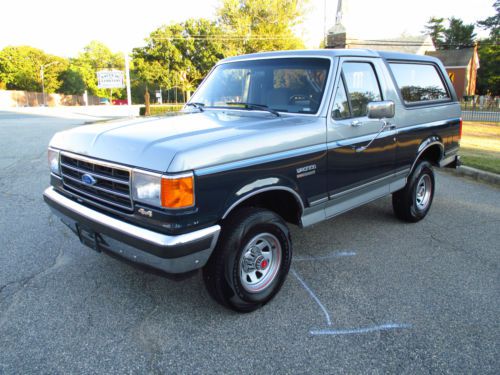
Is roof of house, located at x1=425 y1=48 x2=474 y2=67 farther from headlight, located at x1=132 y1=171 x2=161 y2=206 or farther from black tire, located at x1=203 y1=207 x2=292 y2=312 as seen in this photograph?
headlight, located at x1=132 y1=171 x2=161 y2=206

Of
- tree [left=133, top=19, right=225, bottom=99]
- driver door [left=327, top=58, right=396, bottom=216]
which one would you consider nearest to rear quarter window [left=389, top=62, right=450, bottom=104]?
driver door [left=327, top=58, right=396, bottom=216]

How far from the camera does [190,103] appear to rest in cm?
438

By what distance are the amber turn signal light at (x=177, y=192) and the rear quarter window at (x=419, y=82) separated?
313 cm

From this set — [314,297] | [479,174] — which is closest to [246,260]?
[314,297]

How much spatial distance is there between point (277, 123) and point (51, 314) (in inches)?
93.3

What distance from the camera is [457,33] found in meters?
74.5

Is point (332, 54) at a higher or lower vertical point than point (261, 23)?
lower

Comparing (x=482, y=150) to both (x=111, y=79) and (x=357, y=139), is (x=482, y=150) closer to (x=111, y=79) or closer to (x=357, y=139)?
(x=357, y=139)

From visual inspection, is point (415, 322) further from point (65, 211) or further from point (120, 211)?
point (65, 211)

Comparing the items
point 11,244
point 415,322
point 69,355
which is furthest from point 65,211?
point 415,322

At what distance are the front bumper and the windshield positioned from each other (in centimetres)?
161

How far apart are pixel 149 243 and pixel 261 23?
32.5 meters

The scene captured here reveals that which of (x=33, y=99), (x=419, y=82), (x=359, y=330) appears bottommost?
(x=359, y=330)

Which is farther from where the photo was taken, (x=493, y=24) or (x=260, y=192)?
(x=493, y=24)
